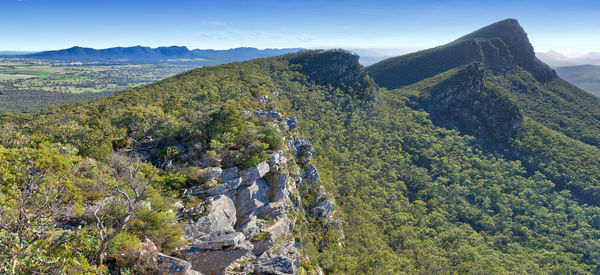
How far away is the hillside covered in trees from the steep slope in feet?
5.02

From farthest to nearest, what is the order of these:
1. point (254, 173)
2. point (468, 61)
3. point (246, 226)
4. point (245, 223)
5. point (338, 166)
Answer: point (468, 61)
point (338, 166)
point (254, 173)
point (245, 223)
point (246, 226)

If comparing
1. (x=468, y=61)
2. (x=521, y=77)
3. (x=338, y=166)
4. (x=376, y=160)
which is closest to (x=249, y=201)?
(x=338, y=166)

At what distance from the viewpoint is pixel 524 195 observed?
8062 cm

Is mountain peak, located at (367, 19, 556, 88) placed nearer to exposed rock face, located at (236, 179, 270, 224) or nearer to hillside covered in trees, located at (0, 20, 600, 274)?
hillside covered in trees, located at (0, 20, 600, 274)

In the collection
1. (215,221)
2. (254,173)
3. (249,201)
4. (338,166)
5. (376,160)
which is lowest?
(376,160)

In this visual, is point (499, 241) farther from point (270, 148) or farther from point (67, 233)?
point (67, 233)

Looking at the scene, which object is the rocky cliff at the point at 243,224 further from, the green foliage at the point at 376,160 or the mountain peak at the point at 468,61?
the mountain peak at the point at 468,61

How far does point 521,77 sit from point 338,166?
172804 millimetres

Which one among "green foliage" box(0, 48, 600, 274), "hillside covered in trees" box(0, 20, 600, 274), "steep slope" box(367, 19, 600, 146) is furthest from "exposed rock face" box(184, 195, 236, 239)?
"steep slope" box(367, 19, 600, 146)

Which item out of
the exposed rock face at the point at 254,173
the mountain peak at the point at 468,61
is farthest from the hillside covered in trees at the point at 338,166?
the mountain peak at the point at 468,61

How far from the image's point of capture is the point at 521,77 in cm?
16450

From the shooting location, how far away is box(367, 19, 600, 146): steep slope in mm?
128375

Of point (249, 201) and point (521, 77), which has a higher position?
point (521, 77)

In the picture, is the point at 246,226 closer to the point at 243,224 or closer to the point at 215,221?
the point at 243,224
